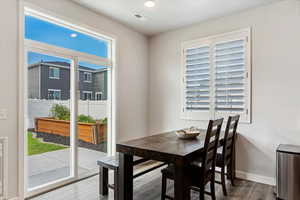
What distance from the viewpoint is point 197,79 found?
3.83 metres

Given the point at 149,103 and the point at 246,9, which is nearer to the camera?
the point at 246,9

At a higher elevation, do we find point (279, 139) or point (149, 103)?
point (149, 103)

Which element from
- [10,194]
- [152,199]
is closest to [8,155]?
[10,194]

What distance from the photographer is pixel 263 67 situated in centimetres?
315

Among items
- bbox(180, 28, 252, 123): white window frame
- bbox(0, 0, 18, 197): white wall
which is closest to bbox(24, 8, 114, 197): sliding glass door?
bbox(0, 0, 18, 197): white wall

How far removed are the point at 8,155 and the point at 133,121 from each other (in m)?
2.29

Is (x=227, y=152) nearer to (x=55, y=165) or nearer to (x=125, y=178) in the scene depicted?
(x=125, y=178)

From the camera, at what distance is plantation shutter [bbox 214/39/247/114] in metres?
3.33

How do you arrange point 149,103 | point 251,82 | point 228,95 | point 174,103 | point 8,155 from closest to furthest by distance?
point 8,155 < point 251,82 < point 228,95 < point 174,103 < point 149,103

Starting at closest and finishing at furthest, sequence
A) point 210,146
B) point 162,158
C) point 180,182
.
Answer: point 180,182, point 162,158, point 210,146

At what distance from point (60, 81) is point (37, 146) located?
1.00m

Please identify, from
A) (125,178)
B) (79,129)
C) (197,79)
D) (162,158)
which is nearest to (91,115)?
(79,129)

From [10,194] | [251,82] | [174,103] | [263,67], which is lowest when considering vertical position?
[10,194]

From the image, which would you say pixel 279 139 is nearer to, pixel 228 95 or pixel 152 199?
pixel 228 95
